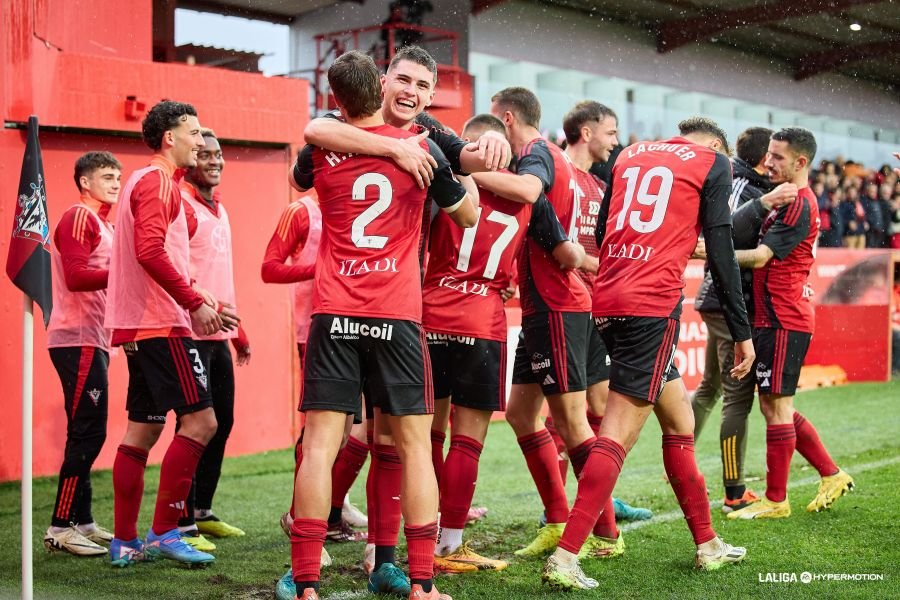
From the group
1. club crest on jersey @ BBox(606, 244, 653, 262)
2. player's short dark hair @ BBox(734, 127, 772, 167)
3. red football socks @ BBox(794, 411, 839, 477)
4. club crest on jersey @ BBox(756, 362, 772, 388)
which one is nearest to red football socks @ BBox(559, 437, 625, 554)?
club crest on jersey @ BBox(606, 244, 653, 262)

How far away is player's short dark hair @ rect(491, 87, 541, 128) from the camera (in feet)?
16.1

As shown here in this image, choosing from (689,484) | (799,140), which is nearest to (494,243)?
(689,484)

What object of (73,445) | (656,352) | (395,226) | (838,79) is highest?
(838,79)

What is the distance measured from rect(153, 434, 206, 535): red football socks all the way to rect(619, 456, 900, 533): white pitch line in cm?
224

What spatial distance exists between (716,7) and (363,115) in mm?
19682

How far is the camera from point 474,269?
14.7 ft

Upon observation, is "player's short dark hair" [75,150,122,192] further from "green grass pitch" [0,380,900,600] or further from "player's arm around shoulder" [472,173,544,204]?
"player's arm around shoulder" [472,173,544,204]

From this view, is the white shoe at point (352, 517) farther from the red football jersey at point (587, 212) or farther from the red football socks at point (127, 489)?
the red football jersey at point (587, 212)

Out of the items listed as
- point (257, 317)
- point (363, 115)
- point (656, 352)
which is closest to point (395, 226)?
point (363, 115)

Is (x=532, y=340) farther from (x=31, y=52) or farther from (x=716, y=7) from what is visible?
(x=716, y=7)

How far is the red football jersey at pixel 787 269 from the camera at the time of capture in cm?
555

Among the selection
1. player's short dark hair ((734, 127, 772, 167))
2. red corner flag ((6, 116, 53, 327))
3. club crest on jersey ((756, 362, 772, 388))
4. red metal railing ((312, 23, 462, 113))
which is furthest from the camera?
red metal railing ((312, 23, 462, 113))

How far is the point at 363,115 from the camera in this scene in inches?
148

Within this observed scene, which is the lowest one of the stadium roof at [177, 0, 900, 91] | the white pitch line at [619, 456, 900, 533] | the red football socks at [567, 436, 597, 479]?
the white pitch line at [619, 456, 900, 533]
